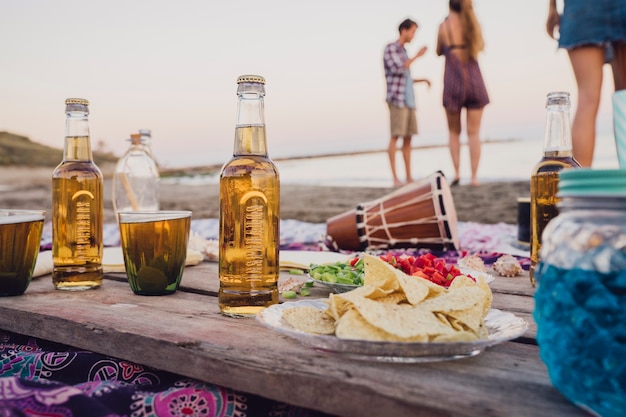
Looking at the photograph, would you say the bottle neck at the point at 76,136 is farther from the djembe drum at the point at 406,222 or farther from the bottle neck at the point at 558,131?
the djembe drum at the point at 406,222

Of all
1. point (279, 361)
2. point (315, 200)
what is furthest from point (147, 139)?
point (315, 200)

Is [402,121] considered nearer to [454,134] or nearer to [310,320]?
[454,134]

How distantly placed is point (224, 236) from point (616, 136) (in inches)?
30.0

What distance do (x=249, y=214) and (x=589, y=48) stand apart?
349cm

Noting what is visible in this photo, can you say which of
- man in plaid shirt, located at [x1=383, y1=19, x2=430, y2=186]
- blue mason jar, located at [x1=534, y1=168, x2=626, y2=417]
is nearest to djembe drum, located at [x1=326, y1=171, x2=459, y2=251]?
blue mason jar, located at [x1=534, y1=168, x2=626, y2=417]

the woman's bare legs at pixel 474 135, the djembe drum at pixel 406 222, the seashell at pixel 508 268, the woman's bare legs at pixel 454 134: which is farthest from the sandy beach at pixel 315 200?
the seashell at pixel 508 268

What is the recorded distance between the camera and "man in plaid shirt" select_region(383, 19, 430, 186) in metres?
9.39

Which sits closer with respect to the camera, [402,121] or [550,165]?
[550,165]

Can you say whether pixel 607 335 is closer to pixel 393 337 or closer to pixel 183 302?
pixel 393 337

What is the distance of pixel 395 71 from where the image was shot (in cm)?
939

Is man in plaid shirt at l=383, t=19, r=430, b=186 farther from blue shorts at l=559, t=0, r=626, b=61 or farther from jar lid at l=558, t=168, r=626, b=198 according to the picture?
jar lid at l=558, t=168, r=626, b=198

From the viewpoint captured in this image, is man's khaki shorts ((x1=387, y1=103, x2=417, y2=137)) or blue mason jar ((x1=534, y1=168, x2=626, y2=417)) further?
man's khaki shorts ((x1=387, y1=103, x2=417, y2=137))

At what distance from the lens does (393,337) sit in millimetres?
936

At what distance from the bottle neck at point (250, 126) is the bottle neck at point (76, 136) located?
1.77 feet
